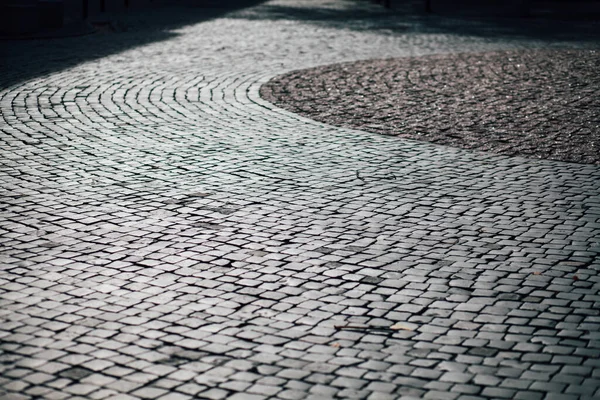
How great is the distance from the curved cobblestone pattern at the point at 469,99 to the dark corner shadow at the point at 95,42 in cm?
410

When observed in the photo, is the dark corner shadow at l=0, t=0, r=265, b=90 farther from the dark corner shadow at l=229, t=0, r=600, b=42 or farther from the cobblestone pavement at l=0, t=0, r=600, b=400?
the cobblestone pavement at l=0, t=0, r=600, b=400

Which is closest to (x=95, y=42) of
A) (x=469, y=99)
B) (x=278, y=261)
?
(x=469, y=99)

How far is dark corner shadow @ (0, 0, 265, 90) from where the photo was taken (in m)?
14.3

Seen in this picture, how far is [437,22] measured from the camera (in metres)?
Result: 23.7

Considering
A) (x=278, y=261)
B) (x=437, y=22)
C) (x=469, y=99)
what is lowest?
(x=278, y=261)

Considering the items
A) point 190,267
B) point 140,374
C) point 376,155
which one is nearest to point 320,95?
point 376,155

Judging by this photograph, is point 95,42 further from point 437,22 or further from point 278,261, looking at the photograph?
point 278,261

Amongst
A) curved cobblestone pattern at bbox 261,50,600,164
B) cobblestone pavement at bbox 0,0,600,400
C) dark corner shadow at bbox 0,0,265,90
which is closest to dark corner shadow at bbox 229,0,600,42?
dark corner shadow at bbox 0,0,265,90

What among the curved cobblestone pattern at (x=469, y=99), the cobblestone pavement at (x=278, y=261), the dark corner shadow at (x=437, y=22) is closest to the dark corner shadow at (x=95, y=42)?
the dark corner shadow at (x=437, y=22)

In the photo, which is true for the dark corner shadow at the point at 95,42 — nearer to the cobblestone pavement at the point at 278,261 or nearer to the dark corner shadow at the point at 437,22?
the dark corner shadow at the point at 437,22

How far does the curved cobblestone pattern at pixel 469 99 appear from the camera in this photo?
32.6 ft

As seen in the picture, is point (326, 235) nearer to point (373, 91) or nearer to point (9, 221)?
point (9, 221)

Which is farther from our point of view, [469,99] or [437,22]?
[437,22]

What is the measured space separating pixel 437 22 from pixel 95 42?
10095 mm
